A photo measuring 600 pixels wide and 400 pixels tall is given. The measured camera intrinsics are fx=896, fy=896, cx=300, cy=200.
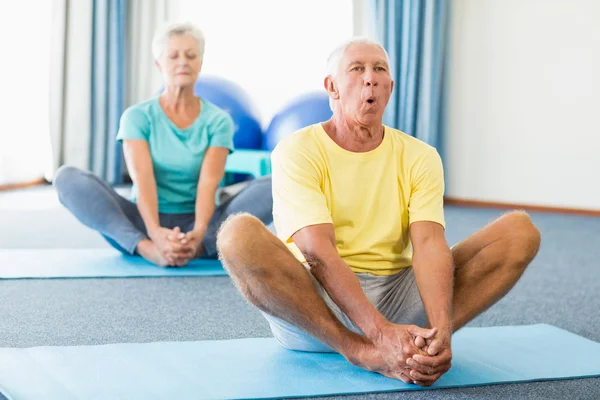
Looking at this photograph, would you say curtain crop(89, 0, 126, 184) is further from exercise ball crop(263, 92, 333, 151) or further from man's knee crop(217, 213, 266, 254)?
man's knee crop(217, 213, 266, 254)

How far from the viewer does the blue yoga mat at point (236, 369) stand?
1869 millimetres

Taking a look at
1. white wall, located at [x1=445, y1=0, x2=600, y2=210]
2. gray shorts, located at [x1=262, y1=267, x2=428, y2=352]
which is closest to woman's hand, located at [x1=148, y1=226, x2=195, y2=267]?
gray shorts, located at [x1=262, y1=267, x2=428, y2=352]

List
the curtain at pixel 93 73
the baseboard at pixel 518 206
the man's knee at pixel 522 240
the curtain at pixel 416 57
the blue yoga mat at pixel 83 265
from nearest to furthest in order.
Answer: the man's knee at pixel 522 240
the blue yoga mat at pixel 83 265
the baseboard at pixel 518 206
the curtain at pixel 416 57
the curtain at pixel 93 73

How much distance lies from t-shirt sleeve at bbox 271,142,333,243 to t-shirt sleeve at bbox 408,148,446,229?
8.7 inches

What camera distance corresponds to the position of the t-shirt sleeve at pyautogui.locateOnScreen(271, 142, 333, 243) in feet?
6.73

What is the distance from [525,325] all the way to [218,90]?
339 centimetres

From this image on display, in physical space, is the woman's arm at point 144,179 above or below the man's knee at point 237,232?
below

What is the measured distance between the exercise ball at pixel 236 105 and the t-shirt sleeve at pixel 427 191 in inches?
135

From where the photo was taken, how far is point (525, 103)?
5738 millimetres

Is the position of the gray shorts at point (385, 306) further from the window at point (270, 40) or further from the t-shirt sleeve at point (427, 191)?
the window at point (270, 40)

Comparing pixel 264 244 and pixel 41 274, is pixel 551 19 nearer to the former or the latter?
pixel 41 274

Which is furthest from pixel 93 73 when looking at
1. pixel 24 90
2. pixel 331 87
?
pixel 331 87

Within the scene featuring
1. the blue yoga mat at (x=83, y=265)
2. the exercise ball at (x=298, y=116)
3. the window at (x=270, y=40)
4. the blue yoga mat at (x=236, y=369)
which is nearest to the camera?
the blue yoga mat at (x=236, y=369)

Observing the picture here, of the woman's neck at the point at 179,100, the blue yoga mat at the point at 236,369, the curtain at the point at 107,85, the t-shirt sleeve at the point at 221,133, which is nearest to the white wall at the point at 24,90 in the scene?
the curtain at the point at 107,85
